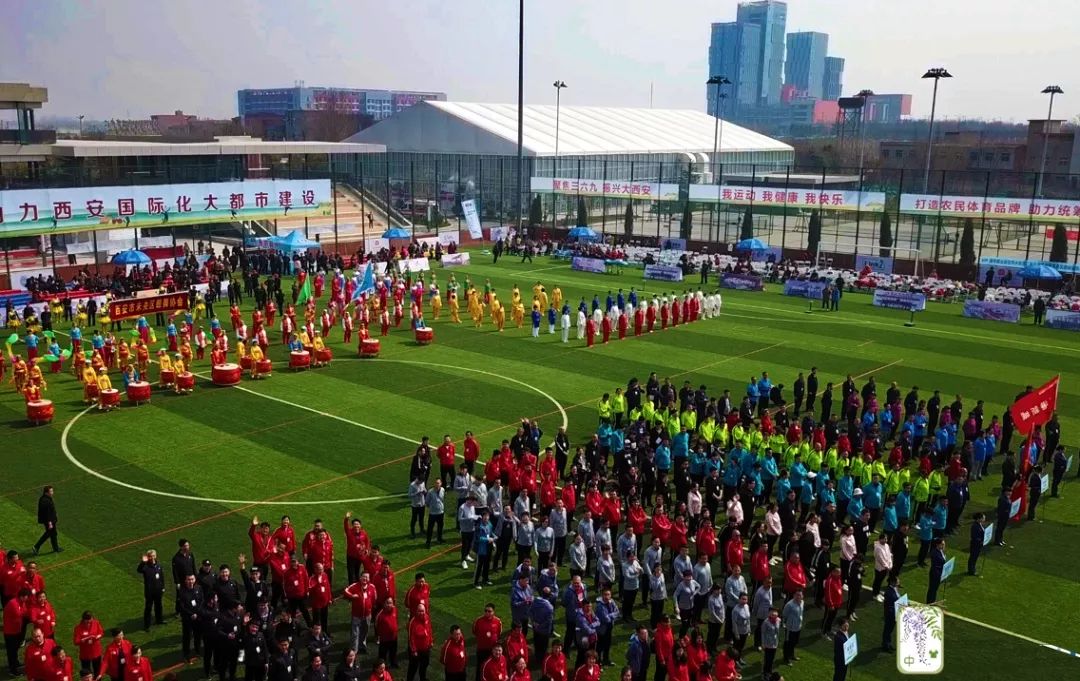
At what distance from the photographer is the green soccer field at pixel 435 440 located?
14.2 metres

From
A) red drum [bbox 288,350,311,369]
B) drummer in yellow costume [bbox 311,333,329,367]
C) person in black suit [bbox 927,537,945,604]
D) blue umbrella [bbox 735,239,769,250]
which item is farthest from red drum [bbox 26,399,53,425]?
blue umbrella [bbox 735,239,769,250]

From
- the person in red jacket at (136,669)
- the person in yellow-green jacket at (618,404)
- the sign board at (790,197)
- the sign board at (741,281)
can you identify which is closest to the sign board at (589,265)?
the sign board at (741,281)

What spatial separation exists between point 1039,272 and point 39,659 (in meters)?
41.9

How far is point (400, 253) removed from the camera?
49.7m

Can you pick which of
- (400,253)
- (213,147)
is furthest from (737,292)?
(213,147)

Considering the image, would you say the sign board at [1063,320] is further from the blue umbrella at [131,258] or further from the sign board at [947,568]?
the blue umbrella at [131,258]

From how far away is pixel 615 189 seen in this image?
60.6 metres

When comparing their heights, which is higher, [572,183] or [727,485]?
[572,183]

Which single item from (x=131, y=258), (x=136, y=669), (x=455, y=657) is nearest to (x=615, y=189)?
(x=131, y=258)

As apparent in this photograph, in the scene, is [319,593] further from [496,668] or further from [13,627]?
[13,627]

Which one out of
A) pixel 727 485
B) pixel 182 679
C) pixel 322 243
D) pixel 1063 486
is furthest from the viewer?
pixel 322 243

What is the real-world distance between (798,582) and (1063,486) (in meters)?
9.65

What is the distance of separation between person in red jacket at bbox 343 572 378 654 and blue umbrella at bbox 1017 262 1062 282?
37.8m

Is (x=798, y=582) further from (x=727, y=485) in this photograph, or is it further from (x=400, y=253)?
(x=400, y=253)
